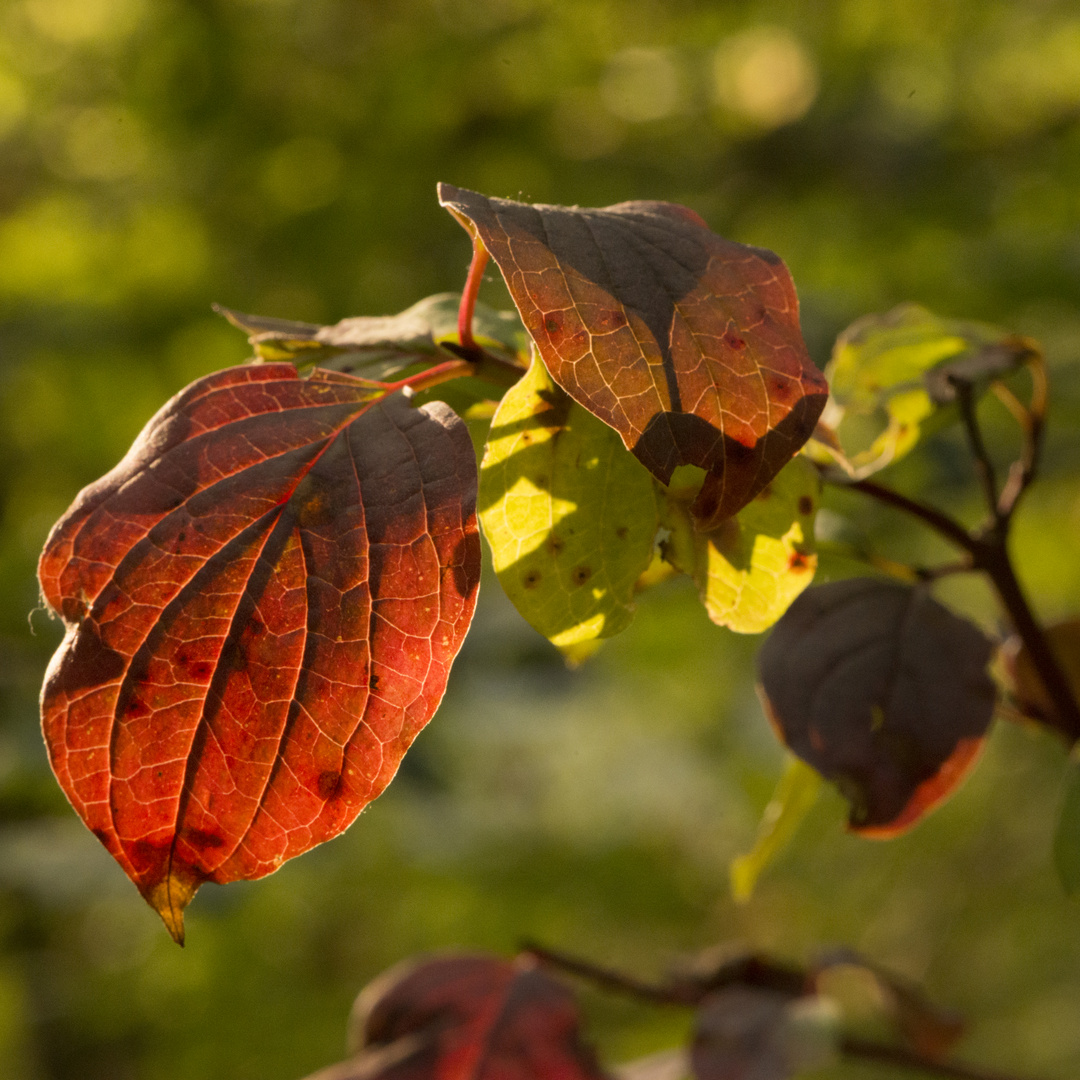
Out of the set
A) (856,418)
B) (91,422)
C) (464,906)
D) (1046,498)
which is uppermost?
(856,418)

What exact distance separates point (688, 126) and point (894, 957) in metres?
2.95

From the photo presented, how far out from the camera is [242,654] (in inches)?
15.8

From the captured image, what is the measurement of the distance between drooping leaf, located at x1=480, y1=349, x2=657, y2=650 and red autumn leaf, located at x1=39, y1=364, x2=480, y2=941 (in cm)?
7

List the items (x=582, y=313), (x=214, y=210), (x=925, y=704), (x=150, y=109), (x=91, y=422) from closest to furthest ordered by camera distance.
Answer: (x=582, y=313)
(x=925, y=704)
(x=150, y=109)
(x=214, y=210)
(x=91, y=422)

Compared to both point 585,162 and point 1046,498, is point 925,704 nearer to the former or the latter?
point 585,162

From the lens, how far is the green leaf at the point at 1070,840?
2.00ft

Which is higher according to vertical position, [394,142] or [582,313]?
[582,313]

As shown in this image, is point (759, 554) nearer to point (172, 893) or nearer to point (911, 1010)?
point (172, 893)

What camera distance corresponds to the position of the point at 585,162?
8.32 ft

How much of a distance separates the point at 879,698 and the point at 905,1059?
35 cm

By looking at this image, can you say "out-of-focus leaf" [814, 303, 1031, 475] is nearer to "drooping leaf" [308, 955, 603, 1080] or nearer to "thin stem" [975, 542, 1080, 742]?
"thin stem" [975, 542, 1080, 742]

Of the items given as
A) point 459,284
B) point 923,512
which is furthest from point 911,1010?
point 459,284

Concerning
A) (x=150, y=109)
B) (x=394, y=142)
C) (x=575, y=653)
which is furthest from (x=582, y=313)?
(x=150, y=109)

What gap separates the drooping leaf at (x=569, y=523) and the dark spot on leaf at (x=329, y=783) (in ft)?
0.36
